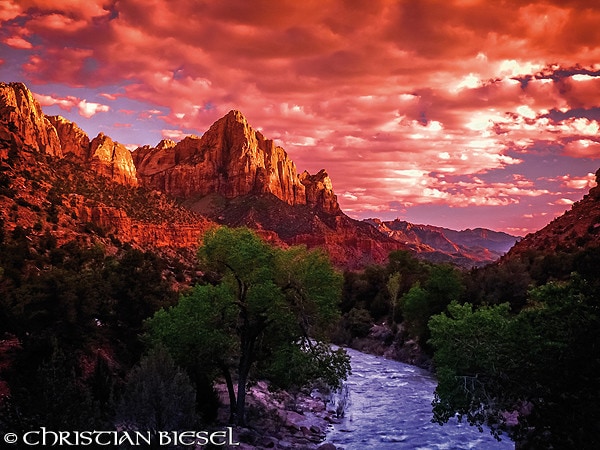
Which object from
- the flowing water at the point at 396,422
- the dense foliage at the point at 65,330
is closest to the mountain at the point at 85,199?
the dense foliage at the point at 65,330

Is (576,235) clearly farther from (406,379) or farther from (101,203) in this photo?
(101,203)

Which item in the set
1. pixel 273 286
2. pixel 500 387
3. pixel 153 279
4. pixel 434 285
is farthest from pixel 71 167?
pixel 500 387

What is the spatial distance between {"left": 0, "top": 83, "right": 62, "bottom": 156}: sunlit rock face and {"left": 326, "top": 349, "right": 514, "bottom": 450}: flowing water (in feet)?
377

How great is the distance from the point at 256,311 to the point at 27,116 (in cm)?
14848

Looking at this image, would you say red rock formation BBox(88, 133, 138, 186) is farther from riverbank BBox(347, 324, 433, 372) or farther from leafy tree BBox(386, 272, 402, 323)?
riverbank BBox(347, 324, 433, 372)

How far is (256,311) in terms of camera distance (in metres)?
24.9

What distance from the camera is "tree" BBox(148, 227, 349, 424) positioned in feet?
78.6

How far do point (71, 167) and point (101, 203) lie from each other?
1273 centimetres

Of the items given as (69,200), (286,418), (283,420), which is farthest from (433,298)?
(69,200)

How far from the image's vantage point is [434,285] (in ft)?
185

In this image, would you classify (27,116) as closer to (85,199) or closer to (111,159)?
(111,159)

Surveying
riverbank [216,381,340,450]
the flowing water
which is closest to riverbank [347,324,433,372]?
the flowing water

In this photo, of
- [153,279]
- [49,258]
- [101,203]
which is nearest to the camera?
[153,279]

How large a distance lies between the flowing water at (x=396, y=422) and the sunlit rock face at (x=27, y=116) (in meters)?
115
